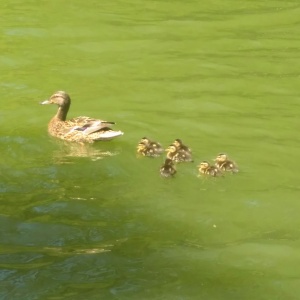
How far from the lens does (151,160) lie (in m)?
8.66

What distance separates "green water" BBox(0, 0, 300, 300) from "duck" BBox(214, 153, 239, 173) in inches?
3.4

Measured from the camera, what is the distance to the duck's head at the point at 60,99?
9648 millimetres

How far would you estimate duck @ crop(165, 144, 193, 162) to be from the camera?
8359 mm

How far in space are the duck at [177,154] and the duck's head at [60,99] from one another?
1.58m

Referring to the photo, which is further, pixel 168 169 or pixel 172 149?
pixel 172 149

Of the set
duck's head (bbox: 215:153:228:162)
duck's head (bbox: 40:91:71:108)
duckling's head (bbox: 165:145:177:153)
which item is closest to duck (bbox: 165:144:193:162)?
duckling's head (bbox: 165:145:177:153)

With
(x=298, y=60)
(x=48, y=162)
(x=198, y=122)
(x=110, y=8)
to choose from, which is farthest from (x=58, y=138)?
(x=110, y=8)

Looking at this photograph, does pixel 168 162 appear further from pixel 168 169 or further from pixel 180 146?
pixel 180 146

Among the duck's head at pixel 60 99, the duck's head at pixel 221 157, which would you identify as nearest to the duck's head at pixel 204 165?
the duck's head at pixel 221 157

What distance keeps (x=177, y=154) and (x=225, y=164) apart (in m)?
0.42

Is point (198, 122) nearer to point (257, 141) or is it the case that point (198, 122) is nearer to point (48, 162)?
point (257, 141)

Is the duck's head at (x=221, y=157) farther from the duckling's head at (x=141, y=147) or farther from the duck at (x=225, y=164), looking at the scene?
the duckling's head at (x=141, y=147)

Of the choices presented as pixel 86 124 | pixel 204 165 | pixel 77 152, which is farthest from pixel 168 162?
pixel 86 124

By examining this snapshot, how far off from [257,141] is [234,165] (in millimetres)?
843
